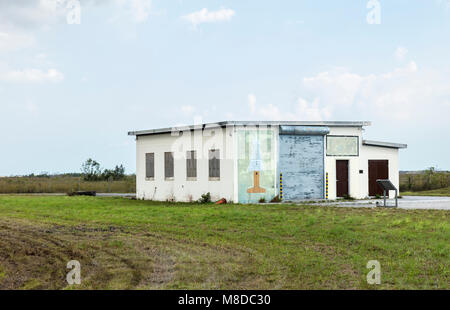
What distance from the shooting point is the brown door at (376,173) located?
30516 millimetres

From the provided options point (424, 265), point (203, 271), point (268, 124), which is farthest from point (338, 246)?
point (268, 124)

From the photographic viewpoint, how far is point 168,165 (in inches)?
1196

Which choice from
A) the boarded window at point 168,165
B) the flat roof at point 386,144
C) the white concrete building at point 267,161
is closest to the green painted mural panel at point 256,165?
the white concrete building at point 267,161

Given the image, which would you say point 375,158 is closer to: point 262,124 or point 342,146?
point 342,146

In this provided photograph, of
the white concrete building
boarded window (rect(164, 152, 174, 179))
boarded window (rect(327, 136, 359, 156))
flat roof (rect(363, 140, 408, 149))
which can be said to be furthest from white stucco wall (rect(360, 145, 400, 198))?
boarded window (rect(164, 152, 174, 179))

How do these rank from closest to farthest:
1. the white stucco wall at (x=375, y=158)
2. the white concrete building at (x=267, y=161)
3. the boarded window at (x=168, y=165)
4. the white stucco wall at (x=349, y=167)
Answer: the white concrete building at (x=267, y=161), the white stucco wall at (x=349, y=167), the white stucco wall at (x=375, y=158), the boarded window at (x=168, y=165)

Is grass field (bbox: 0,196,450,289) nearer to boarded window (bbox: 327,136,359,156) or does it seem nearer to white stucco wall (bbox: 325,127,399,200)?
white stucco wall (bbox: 325,127,399,200)

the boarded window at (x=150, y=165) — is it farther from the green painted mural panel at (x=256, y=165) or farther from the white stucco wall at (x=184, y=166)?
the green painted mural panel at (x=256, y=165)

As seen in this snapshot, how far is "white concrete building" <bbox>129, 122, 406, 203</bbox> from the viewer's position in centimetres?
2680

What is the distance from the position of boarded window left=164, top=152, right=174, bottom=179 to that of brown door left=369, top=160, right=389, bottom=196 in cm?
1102

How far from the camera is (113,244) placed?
39.7 ft

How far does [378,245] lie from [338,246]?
86 cm

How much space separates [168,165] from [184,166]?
150 centimetres
